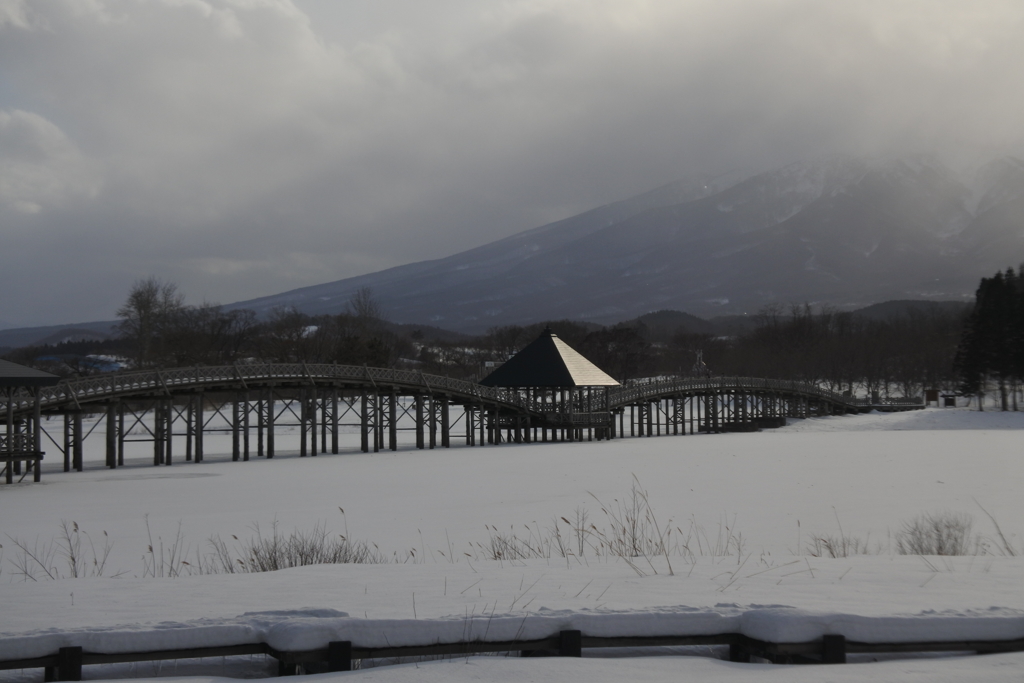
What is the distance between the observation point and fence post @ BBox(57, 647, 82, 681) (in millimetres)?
5809

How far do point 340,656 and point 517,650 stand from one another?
1234 mm

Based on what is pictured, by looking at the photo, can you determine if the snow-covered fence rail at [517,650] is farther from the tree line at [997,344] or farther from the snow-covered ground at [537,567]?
the tree line at [997,344]

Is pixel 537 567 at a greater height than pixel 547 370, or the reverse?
pixel 547 370

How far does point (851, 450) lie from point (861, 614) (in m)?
32.8

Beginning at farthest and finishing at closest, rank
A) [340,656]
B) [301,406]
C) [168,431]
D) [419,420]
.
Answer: [301,406]
[419,420]
[168,431]
[340,656]

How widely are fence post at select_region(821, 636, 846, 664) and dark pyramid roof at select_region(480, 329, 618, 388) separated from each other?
48349 mm

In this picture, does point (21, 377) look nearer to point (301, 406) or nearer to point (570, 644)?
point (301, 406)

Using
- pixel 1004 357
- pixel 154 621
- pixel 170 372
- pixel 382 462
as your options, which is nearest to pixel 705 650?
pixel 154 621

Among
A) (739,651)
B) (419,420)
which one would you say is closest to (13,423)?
(419,420)

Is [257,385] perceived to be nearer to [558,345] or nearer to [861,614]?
[558,345]

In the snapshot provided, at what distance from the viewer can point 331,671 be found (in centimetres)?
598

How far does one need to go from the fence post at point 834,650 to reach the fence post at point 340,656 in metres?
3.22

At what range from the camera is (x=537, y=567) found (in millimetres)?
8891

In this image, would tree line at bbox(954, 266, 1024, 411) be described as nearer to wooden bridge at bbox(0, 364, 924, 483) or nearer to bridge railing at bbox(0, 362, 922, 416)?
wooden bridge at bbox(0, 364, 924, 483)
